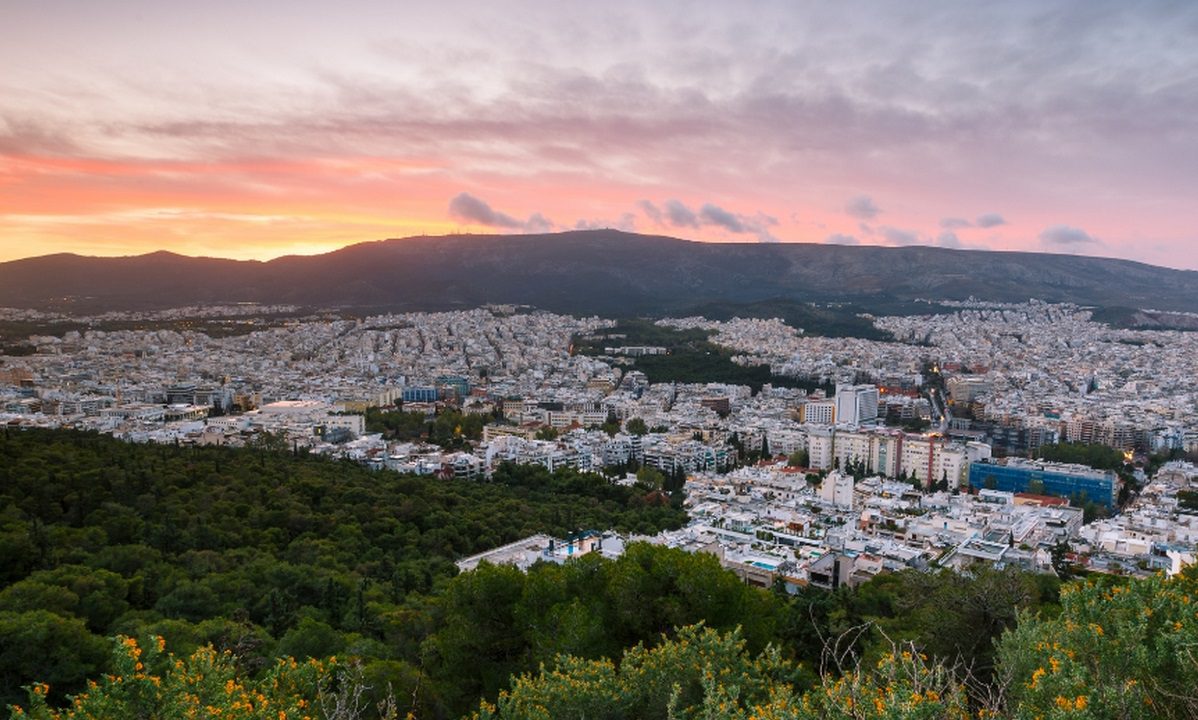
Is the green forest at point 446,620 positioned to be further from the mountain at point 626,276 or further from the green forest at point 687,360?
the mountain at point 626,276

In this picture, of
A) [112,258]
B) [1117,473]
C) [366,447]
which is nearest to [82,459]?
[366,447]

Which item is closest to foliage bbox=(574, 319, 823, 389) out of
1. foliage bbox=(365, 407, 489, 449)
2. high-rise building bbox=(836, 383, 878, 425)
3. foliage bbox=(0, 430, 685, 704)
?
high-rise building bbox=(836, 383, 878, 425)

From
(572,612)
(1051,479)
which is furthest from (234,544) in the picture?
(1051,479)

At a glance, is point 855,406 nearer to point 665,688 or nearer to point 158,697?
point 665,688

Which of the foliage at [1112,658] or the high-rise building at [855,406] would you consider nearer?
the foliage at [1112,658]

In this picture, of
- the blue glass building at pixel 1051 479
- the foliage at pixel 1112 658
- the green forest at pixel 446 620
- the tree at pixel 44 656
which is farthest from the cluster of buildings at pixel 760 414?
the foliage at pixel 1112 658

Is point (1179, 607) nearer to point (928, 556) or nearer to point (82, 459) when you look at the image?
point (928, 556)
